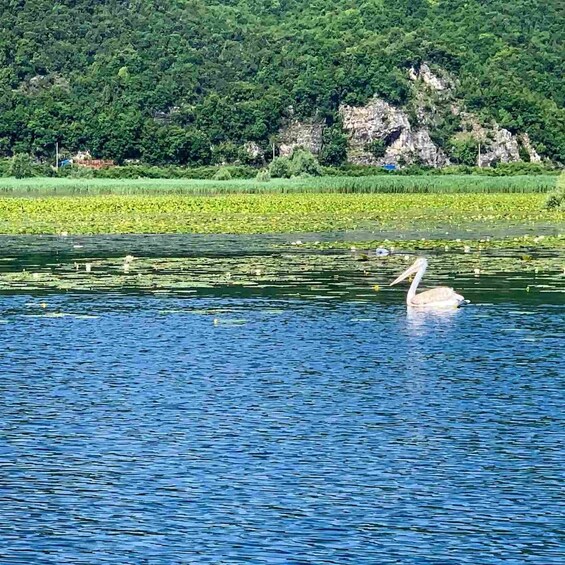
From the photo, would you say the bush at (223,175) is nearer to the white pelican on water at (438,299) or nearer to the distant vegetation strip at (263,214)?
the distant vegetation strip at (263,214)

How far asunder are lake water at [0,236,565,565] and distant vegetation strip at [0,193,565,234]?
26329 mm

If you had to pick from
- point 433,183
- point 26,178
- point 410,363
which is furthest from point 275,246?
point 26,178

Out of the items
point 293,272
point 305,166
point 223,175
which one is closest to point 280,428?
point 293,272

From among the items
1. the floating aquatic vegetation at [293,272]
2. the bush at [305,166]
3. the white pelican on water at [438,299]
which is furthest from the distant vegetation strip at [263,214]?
the bush at [305,166]

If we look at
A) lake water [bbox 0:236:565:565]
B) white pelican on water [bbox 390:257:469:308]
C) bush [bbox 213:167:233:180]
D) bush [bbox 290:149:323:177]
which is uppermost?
bush [bbox 290:149:323:177]

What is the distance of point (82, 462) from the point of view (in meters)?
18.2

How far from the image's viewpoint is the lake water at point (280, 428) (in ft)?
50.5

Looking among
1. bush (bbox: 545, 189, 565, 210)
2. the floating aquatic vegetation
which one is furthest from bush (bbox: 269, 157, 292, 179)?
the floating aquatic vegetation

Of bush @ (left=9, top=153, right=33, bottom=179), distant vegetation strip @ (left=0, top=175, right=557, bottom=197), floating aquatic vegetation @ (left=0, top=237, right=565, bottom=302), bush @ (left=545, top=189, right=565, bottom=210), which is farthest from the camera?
bush @ (left=9, top=153, right=33, bottom=179)

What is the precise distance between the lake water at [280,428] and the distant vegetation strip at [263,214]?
26.3 metres

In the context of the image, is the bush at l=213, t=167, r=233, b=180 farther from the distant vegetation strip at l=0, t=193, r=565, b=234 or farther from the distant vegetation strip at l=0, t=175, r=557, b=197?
the distant vegetation strip at l=0, t=193, r=565, b=234

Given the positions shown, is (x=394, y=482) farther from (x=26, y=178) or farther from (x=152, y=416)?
(x=26, y=178)

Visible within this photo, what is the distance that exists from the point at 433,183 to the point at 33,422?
9872 centimetres

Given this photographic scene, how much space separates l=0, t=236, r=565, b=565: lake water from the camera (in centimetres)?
1540
